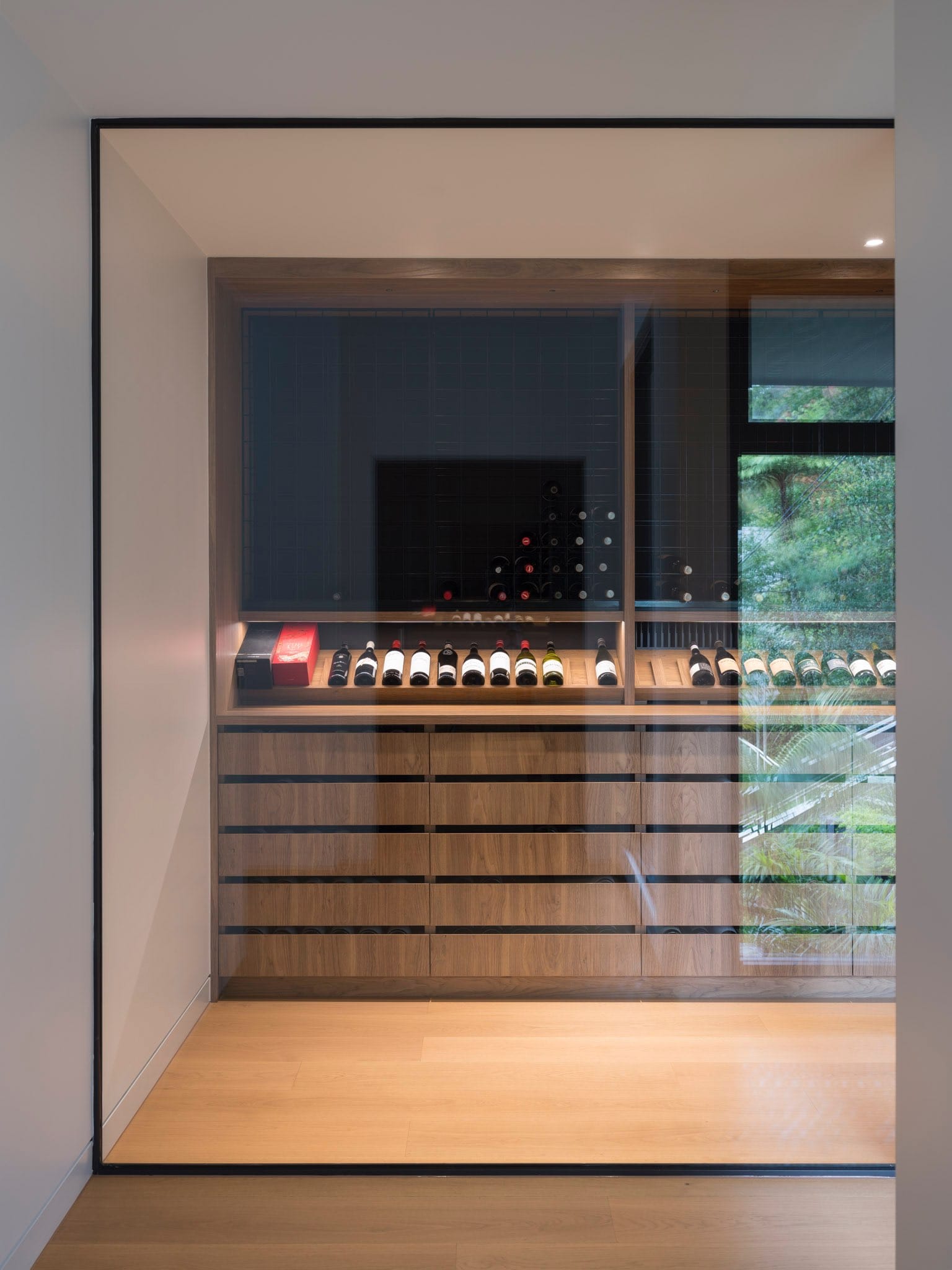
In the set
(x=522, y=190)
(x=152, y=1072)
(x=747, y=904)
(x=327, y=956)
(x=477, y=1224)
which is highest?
(x=522, y=190)

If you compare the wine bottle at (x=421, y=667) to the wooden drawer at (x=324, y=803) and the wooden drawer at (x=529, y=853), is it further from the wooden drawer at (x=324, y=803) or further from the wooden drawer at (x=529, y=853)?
the wooden drawer at (x=529, y=853)

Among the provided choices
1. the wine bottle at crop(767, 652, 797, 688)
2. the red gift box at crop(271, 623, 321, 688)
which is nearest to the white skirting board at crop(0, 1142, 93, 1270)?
the red gift box at crop(271, 623, 321, 688)

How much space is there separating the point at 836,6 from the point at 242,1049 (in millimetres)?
2947

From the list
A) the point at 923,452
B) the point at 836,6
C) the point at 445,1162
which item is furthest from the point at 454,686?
the point at 836,6

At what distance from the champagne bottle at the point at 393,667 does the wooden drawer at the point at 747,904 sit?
0.95m

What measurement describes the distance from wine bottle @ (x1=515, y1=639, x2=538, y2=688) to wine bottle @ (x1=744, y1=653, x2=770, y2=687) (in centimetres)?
59

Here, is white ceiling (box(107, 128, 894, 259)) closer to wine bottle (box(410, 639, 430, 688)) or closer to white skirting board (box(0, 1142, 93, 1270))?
wine bottle (box(410, 639, 430, 688))

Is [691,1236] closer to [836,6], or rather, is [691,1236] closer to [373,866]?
[373,866]

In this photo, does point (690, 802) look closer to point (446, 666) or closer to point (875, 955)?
point (875, 955)

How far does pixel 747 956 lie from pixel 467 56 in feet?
7.54

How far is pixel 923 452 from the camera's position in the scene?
1574 mm

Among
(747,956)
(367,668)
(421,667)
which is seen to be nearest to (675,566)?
(421,667)

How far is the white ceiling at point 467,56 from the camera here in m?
1.77

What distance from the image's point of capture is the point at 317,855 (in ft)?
8.64
